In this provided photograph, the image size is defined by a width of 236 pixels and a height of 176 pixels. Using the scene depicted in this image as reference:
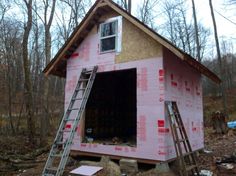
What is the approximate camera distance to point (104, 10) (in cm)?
894

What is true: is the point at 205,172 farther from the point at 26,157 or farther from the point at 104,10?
the point at 26,157

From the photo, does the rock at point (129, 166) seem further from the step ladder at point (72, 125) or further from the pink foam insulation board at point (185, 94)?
the step ladder at point (72, 125)

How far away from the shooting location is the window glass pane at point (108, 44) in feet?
28.2

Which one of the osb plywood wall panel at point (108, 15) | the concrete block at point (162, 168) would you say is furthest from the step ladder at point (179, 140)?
the osb plywood wall panel at point (108, 15)

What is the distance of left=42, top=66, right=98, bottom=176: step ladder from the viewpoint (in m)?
7.01

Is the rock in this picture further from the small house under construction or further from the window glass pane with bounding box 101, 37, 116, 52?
the window glass pane with bounding box 101, 37, 116, 52

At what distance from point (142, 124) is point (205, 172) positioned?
7.66 ft

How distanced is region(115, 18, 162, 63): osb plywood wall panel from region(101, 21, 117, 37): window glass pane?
427mm

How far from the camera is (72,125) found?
8836 mm

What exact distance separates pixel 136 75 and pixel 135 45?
102cm

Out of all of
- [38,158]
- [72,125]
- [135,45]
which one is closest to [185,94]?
[135,45]

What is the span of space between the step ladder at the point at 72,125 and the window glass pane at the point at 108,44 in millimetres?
790

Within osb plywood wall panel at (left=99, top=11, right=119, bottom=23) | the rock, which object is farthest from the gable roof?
the rock

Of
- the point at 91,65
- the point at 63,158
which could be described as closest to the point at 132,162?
the point at 63,158
